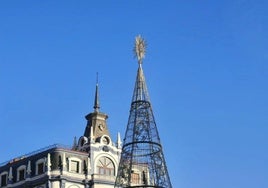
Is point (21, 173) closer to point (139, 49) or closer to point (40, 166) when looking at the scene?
point (40, 166)

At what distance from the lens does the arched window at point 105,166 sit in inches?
3204

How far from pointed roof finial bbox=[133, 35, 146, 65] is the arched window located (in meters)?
21.9

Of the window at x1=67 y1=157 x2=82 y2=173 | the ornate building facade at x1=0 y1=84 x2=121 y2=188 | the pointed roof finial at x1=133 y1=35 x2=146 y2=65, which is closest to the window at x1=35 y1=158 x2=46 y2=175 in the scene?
the ornate building facade at x1=0 y1=84 x2=121 y2=188

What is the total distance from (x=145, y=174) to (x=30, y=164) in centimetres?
1668

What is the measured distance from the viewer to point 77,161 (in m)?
79.8

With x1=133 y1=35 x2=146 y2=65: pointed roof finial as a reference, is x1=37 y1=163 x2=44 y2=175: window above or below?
below

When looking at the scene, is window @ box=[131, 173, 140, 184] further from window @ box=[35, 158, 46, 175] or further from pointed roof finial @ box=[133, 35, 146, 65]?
pointed roof finial @ box=[133, 35, 146, 65]

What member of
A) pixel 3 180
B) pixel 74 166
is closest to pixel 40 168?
pixel 74 166

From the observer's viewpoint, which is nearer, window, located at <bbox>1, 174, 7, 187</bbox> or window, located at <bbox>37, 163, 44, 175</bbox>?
window, located at <bbox>37, 163, 44, 175</bbox>

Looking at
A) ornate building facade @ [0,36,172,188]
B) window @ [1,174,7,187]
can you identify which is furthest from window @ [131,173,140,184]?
window @ [1,174,7,187]

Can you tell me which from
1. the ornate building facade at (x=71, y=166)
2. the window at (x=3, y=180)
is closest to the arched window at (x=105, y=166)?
the ornate building facade at (x=71, y=166)

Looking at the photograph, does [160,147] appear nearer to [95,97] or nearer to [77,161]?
[77,161]

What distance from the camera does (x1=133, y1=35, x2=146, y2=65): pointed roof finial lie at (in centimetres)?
6488

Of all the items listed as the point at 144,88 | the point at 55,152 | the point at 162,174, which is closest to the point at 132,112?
the point at 144,88
